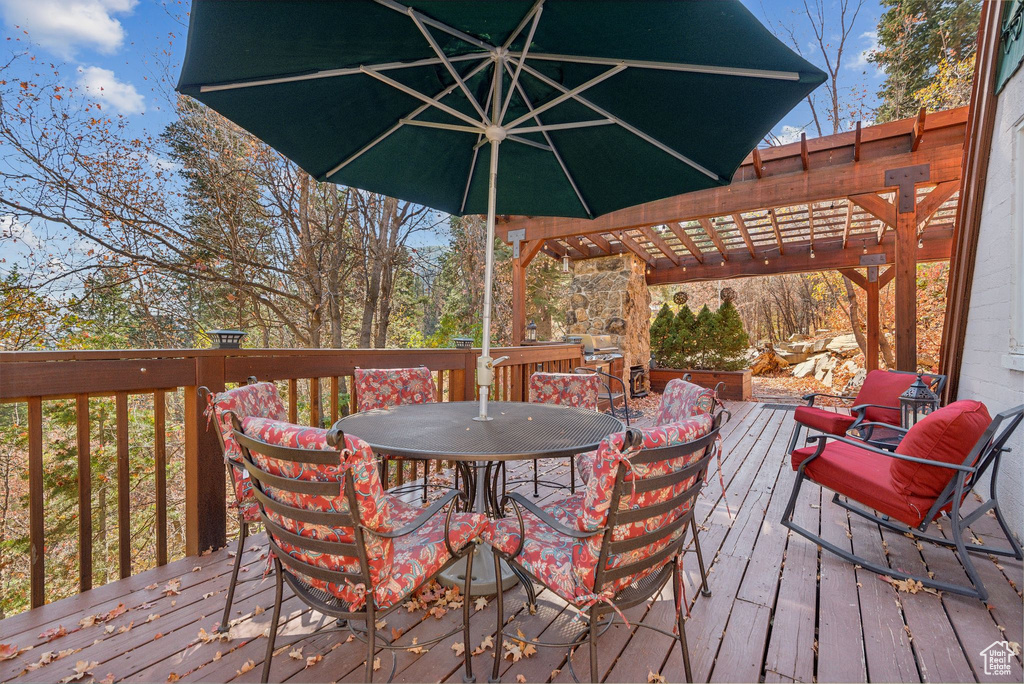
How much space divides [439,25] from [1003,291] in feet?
11.6

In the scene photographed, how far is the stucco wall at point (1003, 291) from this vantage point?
2426 mm

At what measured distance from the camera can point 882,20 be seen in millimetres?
8156

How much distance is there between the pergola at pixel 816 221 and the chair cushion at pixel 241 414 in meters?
2.28

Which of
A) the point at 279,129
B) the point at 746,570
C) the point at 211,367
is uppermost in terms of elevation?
the point at 279,129

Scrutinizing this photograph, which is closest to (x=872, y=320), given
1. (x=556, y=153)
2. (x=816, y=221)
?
(x=816, y=221)

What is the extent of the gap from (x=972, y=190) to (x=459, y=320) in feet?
22.0

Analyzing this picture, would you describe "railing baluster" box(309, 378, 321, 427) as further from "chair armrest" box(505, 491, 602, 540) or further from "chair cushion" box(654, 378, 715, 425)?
"chair cushion" box(654, 378, 715, 425)

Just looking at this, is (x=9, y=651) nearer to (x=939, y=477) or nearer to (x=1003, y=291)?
(x=939, y=477)

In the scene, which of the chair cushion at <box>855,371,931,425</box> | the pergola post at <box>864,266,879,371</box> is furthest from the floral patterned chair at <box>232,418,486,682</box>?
the pergola post at <box>864,266,879,371</box>

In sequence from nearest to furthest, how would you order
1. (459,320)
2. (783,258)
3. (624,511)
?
(624,511) → (783,258) → (459,320)

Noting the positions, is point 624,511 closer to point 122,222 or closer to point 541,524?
point 541,524

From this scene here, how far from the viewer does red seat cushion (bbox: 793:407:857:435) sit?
3275mm

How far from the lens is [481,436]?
5.67 feet

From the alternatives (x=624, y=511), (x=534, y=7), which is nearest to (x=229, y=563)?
(x=624, y=511)
